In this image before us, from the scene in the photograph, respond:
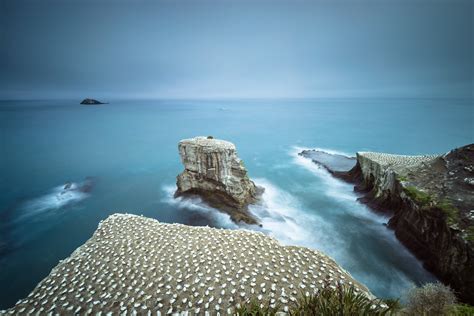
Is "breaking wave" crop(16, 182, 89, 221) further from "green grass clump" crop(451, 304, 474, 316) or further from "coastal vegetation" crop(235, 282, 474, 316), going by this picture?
"green grass clump" crop(451, 304, 474, 316)

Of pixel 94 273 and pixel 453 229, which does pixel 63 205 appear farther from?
pixel 453 229

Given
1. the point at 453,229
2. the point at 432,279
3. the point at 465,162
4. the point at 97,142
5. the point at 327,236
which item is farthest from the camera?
the point at 97,142

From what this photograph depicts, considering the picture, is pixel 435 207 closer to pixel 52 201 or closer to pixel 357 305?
pixel 357 305

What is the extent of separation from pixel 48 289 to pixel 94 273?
2.02 meters

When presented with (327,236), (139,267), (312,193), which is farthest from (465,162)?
(139,267)

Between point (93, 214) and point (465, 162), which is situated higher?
point (465, 162)

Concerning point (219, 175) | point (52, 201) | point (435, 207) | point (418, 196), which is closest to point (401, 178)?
point (418, 196)

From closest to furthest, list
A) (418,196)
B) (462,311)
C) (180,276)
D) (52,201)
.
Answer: (462,311)
(180,276)
(418,196)
(52,201)

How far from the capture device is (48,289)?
11.2m

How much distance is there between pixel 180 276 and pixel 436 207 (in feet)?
60.3

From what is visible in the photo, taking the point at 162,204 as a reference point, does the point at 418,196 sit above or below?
above

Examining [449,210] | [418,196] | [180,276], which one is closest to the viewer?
[180,276]

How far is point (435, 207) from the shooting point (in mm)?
16469

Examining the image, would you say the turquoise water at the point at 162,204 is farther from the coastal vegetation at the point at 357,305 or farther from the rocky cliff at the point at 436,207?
the coastal vegetation at the point at 357,305
